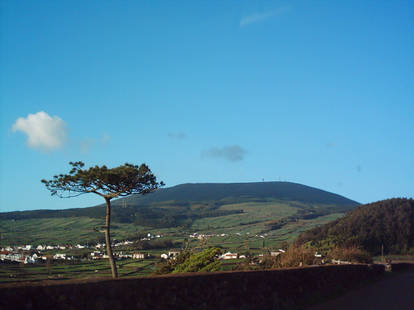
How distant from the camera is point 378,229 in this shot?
6294 cm

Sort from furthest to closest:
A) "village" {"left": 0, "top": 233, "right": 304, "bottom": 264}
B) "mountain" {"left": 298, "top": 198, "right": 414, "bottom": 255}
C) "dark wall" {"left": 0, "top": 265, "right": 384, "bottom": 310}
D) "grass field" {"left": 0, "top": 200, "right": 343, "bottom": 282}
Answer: "grass field" {"left": 0, "top": 200, "right": 343, "bottom": 282} → "mountain" {"left": 298, "top": 198, "right": 414, "bottom": 255} → "village" {"left": 0, "top": 233, "right": 304, "bottom": 264} → "dark wall" {"left": 0, "top": 265, "right": 384, "bottom": 310}

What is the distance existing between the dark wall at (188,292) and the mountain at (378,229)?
4202 centimetres

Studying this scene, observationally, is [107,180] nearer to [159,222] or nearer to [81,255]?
[81,255]

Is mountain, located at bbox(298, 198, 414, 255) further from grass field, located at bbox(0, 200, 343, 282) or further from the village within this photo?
the village

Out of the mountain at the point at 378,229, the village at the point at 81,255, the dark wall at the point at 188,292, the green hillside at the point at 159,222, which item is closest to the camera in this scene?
the dark wall at the point at 188,292

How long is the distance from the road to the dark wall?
2.44 feet

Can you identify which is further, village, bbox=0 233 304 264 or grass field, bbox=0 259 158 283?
village, bbox=0 233 304 264

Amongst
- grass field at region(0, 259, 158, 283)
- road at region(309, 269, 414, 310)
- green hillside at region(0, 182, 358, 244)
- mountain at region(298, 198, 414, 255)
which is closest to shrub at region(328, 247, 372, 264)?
road at region(309, 269, 414, 310)

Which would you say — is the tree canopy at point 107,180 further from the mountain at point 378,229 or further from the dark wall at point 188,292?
the mountain at point 378,229

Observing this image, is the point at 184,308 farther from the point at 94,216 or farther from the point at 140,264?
the point at 94,216

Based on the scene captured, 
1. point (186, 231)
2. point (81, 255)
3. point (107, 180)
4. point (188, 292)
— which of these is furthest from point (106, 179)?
point (186, 231)

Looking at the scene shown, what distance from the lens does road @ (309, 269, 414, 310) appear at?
1487 cm

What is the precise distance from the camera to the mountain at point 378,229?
5988cm

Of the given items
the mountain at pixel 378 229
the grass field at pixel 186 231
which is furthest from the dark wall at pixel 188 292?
the grass field at pixel 186 231
